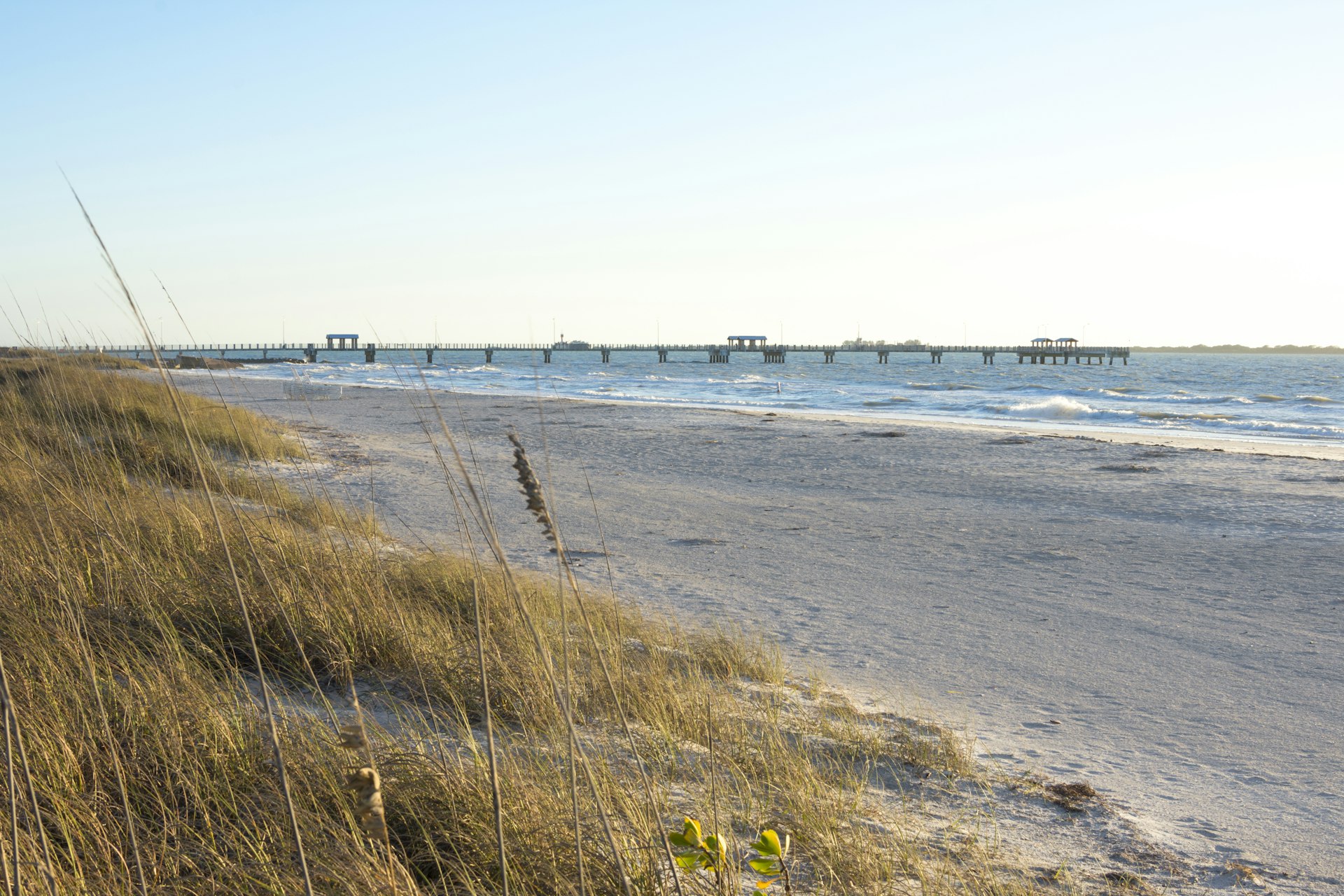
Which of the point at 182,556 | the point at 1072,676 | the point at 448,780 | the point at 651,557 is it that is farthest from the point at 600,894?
the point at 651,557

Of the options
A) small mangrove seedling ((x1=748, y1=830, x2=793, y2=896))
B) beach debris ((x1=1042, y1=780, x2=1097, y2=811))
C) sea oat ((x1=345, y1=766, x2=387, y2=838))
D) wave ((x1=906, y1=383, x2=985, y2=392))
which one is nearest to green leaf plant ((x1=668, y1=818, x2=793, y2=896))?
small mangrove seedling ((x1=748, y1=830, x2=793, y2=896))

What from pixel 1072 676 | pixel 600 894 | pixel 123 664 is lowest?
pixel 1072 676

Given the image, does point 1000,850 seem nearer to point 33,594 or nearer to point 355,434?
point 33,594

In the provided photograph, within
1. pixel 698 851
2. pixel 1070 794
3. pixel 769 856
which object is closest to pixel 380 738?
pixel 698 851

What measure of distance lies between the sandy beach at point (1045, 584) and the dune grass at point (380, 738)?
2.42ft

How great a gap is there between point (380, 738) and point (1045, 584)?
17.4ft

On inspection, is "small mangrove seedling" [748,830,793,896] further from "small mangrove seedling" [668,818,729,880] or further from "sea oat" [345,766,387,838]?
"sea oat" [345,766,387,838]

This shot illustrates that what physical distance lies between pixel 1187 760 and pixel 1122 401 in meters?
32.7

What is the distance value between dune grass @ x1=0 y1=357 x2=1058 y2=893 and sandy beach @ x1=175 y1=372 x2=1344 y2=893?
739mm

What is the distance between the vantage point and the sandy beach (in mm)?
3438

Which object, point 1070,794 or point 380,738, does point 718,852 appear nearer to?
point 380,738

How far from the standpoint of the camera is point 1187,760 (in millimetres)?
3531

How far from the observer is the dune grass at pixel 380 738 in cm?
184

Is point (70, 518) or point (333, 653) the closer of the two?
point (333, 653)
